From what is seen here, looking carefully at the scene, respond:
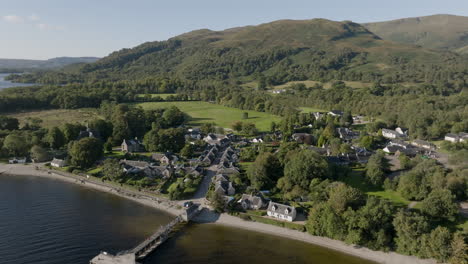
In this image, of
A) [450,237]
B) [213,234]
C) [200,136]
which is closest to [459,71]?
[200,136]

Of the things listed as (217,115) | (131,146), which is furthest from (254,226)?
(217,115)

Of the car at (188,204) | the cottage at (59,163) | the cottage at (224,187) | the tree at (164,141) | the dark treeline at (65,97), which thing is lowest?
the car at (188,204)

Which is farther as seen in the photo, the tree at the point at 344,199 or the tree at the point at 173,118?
the tree at the point at 173,118

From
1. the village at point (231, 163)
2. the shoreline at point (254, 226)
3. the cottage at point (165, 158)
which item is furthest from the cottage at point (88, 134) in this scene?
the cottage at point (165, 158)

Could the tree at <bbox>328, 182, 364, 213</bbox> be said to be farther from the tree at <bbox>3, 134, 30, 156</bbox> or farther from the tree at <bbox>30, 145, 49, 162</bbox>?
the tree at <bbox>3, 134, 30, 156</bbox>

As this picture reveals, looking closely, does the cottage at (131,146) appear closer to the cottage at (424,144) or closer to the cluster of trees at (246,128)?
the cluster of trees at (246,128)

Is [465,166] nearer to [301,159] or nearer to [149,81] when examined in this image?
[301,159]

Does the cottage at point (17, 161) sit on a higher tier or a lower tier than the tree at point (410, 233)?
higher
